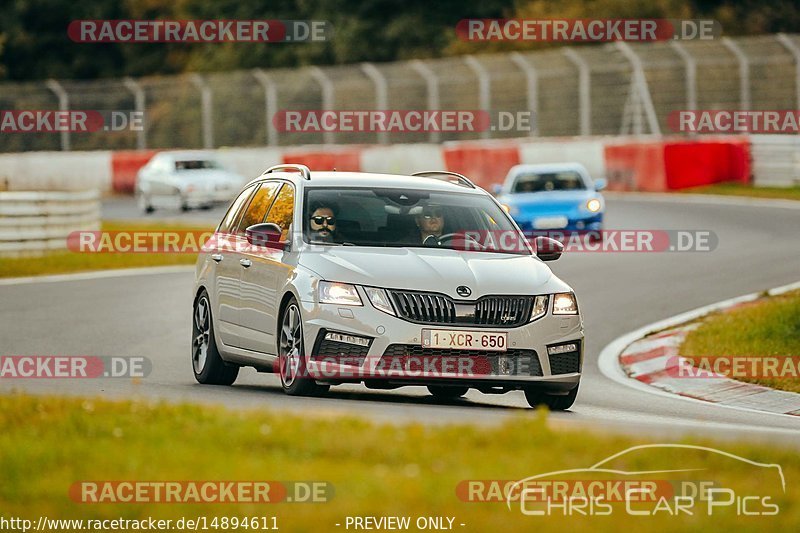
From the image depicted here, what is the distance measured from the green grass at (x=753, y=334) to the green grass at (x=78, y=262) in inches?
413

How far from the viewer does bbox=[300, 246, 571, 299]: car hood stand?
11.1 m

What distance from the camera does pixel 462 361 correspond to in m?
11.0

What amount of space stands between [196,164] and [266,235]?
2893 cm

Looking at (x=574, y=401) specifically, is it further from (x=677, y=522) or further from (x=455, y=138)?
(x=455, y=138)

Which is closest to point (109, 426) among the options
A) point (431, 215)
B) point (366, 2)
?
point (431, 215)

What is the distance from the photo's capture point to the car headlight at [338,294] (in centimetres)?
1101

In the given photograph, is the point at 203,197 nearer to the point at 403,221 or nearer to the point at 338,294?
the point at 403,221

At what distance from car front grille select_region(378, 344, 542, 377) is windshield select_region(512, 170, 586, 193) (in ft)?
56.0

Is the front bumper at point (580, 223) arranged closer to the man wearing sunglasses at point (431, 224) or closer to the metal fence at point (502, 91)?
the metal fence at point (502, 91)

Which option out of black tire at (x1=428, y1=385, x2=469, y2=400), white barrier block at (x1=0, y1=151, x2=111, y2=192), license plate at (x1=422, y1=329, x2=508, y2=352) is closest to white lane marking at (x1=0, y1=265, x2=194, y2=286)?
black tire at (x1=428, y1=385, x2=469, y2=400)

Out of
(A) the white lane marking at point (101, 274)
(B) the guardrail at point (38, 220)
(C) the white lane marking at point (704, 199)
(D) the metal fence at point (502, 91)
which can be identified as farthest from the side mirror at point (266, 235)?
(D) the metal fence at point (502, 91)

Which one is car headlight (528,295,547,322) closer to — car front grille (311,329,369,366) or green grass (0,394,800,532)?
car front grille (311,329,369,366)

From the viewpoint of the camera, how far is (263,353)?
11938mm

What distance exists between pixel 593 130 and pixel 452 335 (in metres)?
31.9
